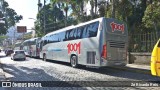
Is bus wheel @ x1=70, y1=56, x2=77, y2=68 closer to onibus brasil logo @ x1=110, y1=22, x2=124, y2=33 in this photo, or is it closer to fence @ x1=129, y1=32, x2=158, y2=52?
onibus brasil logo @ x1=110, y1=22, x2=124, y2=33

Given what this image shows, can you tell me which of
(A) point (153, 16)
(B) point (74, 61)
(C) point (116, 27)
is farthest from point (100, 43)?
(A) point (153, 16)

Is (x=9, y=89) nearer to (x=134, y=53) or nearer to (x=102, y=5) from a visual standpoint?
(x=134, y=53)

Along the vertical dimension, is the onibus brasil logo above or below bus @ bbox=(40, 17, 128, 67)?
above

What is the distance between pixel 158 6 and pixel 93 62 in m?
7.63

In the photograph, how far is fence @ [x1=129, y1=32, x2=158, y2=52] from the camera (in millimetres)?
21016

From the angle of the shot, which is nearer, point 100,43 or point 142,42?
point 100,43

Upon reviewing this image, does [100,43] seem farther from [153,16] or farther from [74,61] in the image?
[153,16]

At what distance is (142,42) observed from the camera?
22.0 m

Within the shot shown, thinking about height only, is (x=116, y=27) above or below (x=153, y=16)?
below

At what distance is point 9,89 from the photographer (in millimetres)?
10602

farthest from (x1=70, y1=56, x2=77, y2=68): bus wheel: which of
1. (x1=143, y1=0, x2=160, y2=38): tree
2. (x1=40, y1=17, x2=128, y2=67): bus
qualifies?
(x1=143, y1=0, x2=160, y2=38): tree

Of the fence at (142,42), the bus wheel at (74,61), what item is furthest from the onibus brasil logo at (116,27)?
the bus wheel at (74,61)

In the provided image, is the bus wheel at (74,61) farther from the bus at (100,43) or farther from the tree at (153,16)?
the tree at (153,16)

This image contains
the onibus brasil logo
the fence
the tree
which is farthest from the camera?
the fence
